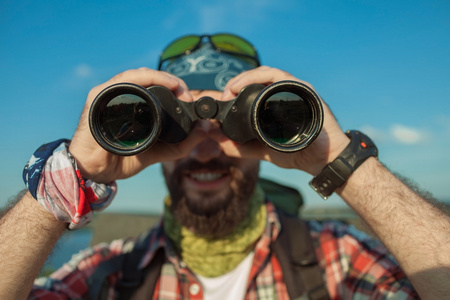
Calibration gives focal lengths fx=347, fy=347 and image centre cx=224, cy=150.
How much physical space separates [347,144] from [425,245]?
1.60 ft

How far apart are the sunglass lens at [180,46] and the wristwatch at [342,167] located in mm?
1442

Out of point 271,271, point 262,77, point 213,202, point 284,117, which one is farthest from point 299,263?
point 262,77

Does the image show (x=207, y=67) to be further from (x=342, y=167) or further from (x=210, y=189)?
(x=342, y=167)

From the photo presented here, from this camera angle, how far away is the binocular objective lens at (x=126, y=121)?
129 cm

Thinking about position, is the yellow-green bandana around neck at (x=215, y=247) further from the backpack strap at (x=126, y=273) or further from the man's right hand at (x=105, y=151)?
the man's right hand at (x=105, y=151)

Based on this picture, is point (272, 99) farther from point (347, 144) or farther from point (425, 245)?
point (425, 245)

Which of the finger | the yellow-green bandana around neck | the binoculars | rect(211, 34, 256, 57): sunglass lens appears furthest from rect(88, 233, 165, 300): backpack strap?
rect(211, 34, 256, 57): sunglass lens

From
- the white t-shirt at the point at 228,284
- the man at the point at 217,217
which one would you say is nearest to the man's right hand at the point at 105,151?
the man at the point at 217,217

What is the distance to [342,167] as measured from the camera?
146 centimetres

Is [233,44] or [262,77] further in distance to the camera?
[233,44]

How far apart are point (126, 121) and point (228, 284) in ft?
3.62

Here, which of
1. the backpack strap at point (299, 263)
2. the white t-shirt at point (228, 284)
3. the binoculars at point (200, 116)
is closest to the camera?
the binoculars at point (200, 116)

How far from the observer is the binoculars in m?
1.23

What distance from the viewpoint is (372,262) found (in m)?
1.78
